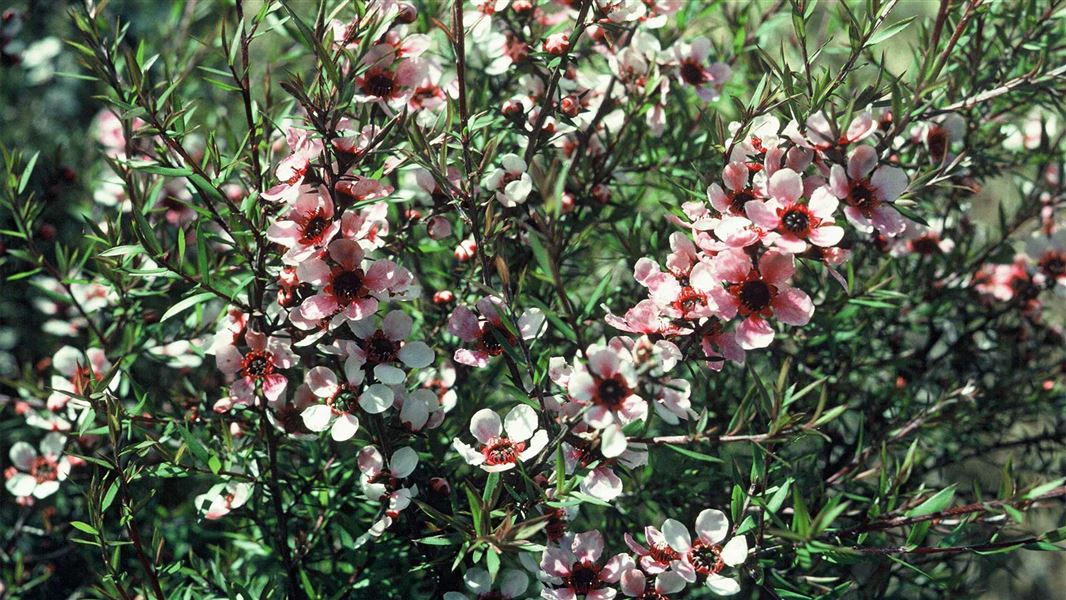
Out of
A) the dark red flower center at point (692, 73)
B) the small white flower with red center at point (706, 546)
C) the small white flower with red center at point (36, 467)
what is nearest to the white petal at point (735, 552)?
the small white flower with red center at point (706, 546)

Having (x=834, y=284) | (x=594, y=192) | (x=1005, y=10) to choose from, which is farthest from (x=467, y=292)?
(x=1005, y=10)

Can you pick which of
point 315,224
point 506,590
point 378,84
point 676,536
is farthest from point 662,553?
point 378,84

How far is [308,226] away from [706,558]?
1.74 ft

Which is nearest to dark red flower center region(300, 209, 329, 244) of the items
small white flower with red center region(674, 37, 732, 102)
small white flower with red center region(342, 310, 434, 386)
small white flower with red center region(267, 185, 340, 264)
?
small white flower with red center region(267, 185, 340, 264)

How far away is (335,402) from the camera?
0.96 metres

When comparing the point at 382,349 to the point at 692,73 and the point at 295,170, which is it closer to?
the point at 295,170

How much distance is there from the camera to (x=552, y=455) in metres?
0.92

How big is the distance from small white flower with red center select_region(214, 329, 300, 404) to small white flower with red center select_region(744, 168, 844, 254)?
52 cm

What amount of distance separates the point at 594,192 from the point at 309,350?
0.45 m

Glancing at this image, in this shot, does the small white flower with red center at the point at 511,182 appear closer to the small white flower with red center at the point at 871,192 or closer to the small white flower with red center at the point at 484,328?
the small white flower with red center at the point at 484,328

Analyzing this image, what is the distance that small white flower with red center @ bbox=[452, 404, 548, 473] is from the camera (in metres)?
0.91

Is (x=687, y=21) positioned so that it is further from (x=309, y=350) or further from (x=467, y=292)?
(x=309, y=350)

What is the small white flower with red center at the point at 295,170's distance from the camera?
0.91 meters

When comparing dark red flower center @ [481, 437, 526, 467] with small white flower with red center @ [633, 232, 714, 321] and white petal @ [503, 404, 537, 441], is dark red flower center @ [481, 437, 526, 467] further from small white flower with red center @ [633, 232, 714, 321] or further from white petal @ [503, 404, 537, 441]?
small white flower with red center @ [633, 232, 714, 321]
